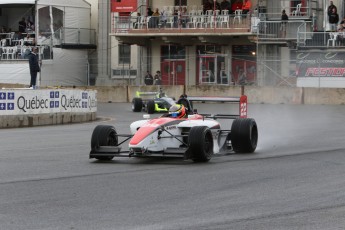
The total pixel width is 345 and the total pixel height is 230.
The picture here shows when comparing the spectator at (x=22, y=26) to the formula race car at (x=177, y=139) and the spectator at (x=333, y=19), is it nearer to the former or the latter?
the spectator at (x=333, y=19)

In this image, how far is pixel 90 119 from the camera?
29.9m

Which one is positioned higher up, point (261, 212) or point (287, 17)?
point (287, 17)

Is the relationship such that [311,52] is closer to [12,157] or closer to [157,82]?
[157,82]

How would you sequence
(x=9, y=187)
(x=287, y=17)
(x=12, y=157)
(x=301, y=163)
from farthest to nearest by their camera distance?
(x=287, y=17), (x=12, y=157), (x=301, y=163), (x=9, y=187)

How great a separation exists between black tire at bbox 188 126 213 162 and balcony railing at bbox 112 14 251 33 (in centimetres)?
3059

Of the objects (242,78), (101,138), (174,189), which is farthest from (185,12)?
(174,189)

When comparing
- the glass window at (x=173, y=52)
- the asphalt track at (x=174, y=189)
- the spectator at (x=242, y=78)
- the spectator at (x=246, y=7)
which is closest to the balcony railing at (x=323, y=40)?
the spectator at (x=242, y=78)

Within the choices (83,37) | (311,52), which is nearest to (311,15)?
(311,52)

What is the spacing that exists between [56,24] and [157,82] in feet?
32.3

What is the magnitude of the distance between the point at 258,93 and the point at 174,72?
968 cm

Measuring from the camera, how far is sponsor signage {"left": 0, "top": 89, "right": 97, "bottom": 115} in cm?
2559

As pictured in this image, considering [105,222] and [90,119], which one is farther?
[90,119]

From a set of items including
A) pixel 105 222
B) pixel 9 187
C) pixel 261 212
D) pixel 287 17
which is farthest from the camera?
pixel 287 17

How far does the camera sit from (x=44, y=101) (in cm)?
2697
